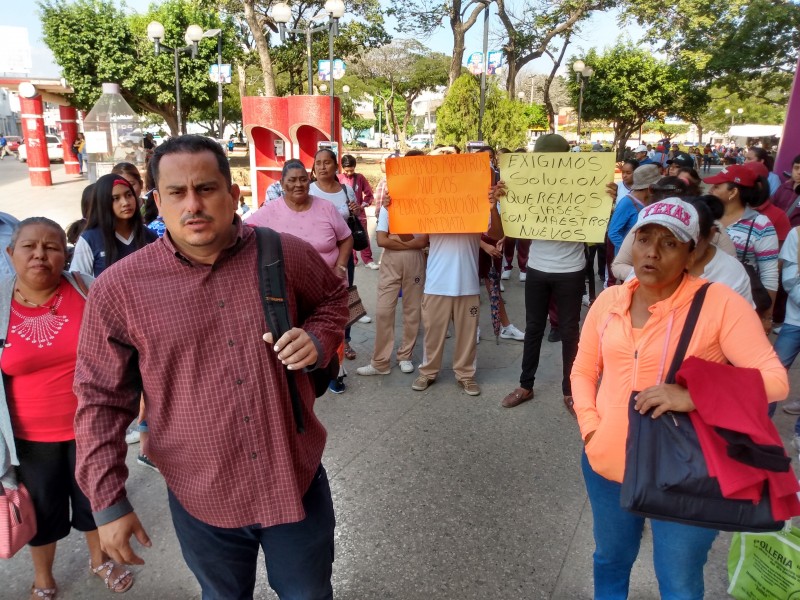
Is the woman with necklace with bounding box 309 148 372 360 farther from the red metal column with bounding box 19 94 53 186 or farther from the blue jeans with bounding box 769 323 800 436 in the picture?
the red metal column with bounding box 19 94 53 186

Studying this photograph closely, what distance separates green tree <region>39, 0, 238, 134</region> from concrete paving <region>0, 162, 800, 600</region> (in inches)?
1112

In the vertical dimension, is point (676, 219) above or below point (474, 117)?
below

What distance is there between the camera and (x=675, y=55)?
24.2m

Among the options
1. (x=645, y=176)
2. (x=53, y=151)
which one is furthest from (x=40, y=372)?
(x=53, y=151)

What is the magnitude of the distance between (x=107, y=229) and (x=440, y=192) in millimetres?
2469

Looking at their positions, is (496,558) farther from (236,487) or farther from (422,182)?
(422,182)

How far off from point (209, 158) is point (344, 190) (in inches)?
163

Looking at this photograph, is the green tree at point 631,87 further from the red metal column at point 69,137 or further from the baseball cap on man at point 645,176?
the baseball cap on man at point 645,176

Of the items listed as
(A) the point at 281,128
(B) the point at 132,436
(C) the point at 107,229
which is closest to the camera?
(C) the point at 107,229

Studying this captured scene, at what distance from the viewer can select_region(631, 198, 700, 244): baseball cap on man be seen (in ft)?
6.60

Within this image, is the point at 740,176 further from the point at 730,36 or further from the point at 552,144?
the point at 730,36

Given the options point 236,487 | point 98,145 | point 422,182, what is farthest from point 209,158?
point 98,145

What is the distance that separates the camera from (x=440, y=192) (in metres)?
4.74

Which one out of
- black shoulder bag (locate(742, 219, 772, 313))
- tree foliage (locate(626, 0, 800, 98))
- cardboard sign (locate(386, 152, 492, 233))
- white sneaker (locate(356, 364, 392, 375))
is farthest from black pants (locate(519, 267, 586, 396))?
tree foliage (locate(626, 0, 800, 98))
